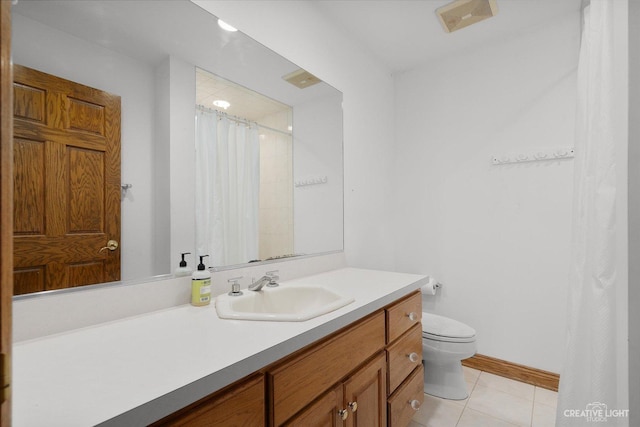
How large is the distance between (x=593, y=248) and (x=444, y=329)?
112cm

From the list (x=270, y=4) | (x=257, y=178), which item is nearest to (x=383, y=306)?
(x=257, y=178)

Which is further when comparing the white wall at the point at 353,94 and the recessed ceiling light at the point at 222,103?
the white wall at the point at 353,94

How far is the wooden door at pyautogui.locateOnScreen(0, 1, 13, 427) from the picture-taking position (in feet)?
0.87

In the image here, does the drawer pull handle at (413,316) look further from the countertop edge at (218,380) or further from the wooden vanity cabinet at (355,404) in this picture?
the countertop edge at (218,380)

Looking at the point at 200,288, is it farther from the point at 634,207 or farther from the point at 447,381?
the point at 447,381

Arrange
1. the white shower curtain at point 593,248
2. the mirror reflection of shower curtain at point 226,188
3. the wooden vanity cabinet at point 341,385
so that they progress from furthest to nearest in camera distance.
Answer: the mirror reflection of shower curtain at point 226,188 < the white shower curtain at point 593,248 < the wooden vanity cabinet at point 341,385

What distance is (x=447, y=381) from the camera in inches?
74.2

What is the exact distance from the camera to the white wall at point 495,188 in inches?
77.3

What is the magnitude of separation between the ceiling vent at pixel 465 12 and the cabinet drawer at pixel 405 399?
6.87 feet

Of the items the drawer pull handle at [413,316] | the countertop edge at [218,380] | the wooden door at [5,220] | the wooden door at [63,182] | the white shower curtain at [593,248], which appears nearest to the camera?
the wooden door at [5,220]

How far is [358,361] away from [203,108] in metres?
1.17

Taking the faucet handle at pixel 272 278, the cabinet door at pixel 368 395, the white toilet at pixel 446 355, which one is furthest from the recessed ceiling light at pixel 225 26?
the white toilet at pixel 446 355

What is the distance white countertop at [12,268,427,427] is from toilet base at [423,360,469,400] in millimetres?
1242

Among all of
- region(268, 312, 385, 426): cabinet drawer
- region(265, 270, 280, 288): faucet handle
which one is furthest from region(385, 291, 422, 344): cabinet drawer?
region(265, 270, 280, 288): faucet handle
